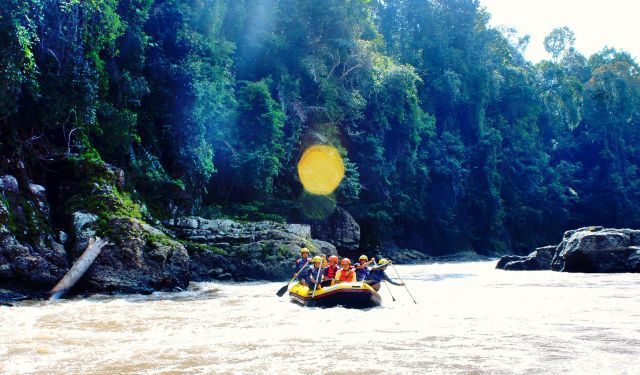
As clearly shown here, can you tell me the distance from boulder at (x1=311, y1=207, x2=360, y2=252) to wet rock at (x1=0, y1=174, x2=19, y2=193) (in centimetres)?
1550

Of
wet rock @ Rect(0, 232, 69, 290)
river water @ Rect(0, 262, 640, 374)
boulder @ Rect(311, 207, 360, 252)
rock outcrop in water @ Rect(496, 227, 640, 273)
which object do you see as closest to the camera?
river water @ Rect(0, 262, 640, 374)

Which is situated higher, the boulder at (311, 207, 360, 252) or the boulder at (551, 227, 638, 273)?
the boulder at (311, 207, 360, 252)

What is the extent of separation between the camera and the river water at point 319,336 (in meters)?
6.05

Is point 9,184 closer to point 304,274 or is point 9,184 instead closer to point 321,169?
point 304,274

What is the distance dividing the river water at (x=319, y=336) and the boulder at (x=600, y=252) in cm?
836

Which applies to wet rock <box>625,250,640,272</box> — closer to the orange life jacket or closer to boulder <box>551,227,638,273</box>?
boulder <box>551,227,638,273</box>

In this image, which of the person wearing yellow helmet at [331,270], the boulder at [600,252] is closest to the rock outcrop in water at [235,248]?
the person wearing yellow helmet at [331,270]

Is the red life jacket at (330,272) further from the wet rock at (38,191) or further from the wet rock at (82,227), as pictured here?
the wet rock at (38,191)

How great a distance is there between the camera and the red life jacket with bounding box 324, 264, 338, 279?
44.0 feet

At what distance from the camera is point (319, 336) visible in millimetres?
7988

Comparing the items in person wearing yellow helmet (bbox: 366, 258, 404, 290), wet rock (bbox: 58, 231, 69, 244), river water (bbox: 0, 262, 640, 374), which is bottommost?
river water (bbox: 0, 262, 640, 374)

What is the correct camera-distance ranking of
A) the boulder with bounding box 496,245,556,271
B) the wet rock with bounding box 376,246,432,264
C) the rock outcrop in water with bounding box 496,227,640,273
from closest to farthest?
the rock outcrop in water with bounding box 496,227,640,273 → the boulder with bounding box 496,245,556,271 → the wet rock with bounding box 376,246,432,264

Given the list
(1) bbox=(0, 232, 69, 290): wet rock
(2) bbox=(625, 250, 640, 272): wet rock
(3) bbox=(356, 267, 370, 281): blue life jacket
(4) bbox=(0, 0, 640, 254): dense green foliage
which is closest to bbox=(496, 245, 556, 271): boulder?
(2) bbox=(625, 250, 640, 272): wet rock

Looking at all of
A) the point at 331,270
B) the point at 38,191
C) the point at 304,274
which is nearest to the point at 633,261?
the point at 331,270
